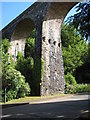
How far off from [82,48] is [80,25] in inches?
988

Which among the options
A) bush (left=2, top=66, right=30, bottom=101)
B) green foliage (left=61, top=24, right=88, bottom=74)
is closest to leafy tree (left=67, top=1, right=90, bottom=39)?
bush (left=2, top=66, right=30, bottom=101)

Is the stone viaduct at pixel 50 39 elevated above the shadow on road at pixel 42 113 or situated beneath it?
elevated above

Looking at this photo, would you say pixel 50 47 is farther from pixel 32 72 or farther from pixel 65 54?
pixel 65 54

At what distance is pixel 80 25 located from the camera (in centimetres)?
557

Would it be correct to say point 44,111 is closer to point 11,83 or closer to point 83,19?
point 83,19

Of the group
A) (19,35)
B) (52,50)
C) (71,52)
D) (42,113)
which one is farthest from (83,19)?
(71,52)

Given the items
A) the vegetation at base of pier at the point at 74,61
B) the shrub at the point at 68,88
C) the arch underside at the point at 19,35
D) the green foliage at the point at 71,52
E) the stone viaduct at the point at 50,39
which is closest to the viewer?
the stone viaduct at the point at 50,39

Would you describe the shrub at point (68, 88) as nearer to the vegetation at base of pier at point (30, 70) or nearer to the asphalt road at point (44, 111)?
the vegetation at base of pier at point (30, 70)

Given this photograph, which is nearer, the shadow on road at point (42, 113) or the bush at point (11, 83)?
the shadow on road at point (42, 113)

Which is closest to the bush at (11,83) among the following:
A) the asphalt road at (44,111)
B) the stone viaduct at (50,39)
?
the stone viaduct at (50,39)

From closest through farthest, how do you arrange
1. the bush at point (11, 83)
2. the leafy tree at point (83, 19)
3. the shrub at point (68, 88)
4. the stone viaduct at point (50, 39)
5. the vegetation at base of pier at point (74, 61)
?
the leafy tree at point (83, 19) → the bush at point (11, 83) → the stone viaduct at point (50, 39) → the shrub at point (68, 88) → the vegetation at base of pier at point (74, 61)

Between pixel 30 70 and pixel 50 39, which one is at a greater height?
pixel 50 39

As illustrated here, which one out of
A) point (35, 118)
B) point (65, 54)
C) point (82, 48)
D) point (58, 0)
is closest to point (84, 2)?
point (35, 118)

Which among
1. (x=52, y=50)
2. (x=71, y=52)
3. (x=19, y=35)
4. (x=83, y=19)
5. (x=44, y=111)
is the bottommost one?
(x=44, y=111)
